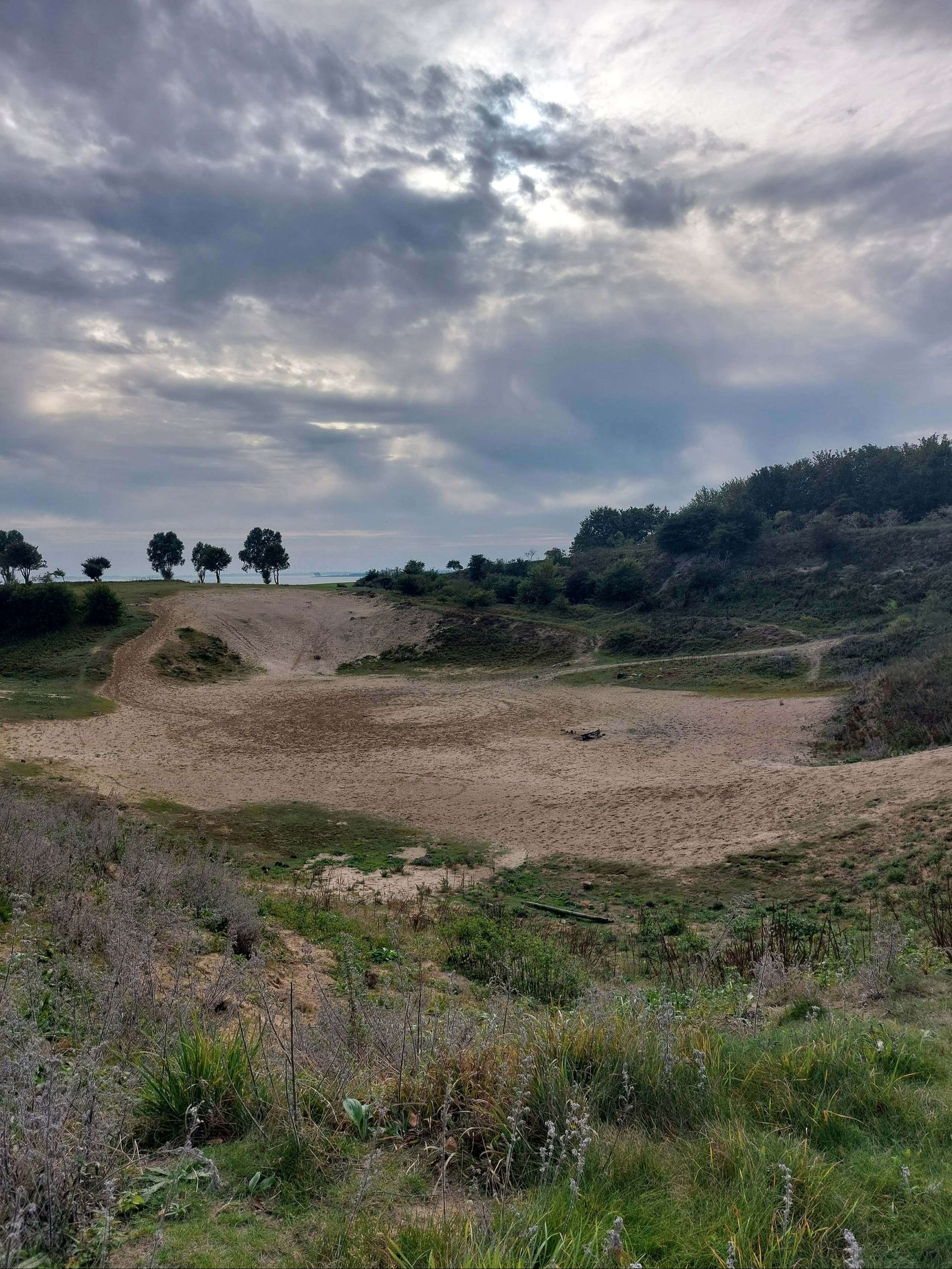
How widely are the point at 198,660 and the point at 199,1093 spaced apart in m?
37.7

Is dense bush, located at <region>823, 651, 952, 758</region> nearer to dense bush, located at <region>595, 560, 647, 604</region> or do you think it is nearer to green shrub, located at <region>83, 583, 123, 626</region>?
dense bush, located at <region>595, 560, 647, 604</region>

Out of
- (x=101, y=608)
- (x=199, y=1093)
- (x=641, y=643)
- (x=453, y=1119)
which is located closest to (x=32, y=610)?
(x=101, y=608)

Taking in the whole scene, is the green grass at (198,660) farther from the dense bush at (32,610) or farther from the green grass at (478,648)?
the dense bush at (32,610)

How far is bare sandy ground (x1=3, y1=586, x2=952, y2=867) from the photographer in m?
14.4

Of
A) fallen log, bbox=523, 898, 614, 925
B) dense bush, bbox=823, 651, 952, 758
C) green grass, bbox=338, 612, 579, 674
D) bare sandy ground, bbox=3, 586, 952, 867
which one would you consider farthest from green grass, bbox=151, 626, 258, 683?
dense bush, bbox=823, 651, 952, 758

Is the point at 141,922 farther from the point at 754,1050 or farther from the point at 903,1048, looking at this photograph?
the point at 903,1048

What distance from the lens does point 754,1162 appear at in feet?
9.36

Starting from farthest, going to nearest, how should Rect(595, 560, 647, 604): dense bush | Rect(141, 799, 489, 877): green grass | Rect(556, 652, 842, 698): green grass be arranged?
Rect(595, 560, 647, 604): dense bush, Rect(556, 652, 842, 698): green grass, Rect(141, 799, 489, 877): green grass

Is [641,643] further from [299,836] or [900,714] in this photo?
[299,836]

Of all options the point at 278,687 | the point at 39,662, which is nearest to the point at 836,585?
the point at 278,687

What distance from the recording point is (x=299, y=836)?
15047mm

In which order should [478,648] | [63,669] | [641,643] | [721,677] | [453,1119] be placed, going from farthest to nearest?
[478,648] → [641,643] → [63,669] → [721,677] → [453,1119]

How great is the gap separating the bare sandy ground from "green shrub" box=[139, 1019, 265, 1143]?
34.9 ft

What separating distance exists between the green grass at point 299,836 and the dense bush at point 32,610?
1070 inches
